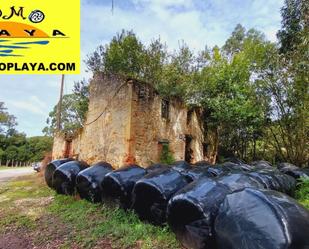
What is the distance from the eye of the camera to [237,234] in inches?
95.3

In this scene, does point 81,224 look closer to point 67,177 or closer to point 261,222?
point 67,177

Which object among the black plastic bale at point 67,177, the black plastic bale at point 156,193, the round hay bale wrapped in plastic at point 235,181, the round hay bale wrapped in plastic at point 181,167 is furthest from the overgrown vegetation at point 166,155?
the round hay bale wrapped in plastic at point 235,181

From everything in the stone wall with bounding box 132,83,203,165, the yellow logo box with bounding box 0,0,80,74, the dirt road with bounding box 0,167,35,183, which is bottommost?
the dirt road with bounding box 0,167,35,183

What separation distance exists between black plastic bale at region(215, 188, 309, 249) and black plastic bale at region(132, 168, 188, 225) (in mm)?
1306

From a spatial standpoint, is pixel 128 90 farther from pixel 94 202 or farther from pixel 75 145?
pixel 75 145

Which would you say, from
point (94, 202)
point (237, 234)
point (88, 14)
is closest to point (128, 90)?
point (88, 14)

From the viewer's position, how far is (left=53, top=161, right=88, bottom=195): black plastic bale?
613cm

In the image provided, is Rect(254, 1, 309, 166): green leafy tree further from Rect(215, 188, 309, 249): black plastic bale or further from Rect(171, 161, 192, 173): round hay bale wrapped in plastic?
Rect(215, 188, 309, 249): black plastic bale

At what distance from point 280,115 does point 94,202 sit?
10.4m

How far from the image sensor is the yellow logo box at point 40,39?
5402 millimetres

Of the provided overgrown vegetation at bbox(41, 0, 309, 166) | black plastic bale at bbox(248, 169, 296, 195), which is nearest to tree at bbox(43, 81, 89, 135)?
overgrown vegetation at bbox(41, 0, 309, 166)

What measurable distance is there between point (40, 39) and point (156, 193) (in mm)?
4046

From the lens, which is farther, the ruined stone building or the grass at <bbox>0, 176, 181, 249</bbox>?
the ruined stone building

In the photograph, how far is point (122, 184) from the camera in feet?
15.3
